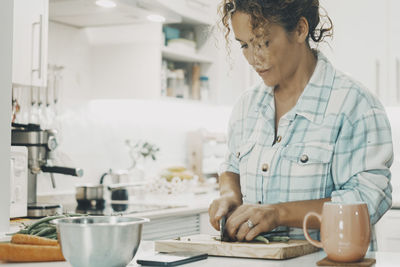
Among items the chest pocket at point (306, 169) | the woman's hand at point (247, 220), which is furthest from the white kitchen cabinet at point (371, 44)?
the woman's hand at point (247, 220)

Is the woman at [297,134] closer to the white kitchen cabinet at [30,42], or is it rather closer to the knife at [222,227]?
the knife at [222,227]

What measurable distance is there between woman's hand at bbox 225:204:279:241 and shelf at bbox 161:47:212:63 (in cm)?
205

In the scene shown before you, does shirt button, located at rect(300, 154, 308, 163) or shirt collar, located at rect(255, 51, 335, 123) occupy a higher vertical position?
shirt collar, located at rect(255, 51, 335, 123)

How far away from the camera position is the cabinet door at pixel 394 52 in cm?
362

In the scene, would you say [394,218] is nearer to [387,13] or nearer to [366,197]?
[387,13]

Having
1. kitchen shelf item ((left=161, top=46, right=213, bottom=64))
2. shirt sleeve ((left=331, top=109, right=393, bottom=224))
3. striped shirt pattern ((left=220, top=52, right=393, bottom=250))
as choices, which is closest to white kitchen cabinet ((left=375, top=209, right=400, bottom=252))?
kitchen shelf item ((left=161, top=46, right=213, bottom=64))

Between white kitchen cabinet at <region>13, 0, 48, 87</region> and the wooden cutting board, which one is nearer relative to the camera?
the wooden cutting board

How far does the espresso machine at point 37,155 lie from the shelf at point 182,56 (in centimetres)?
110

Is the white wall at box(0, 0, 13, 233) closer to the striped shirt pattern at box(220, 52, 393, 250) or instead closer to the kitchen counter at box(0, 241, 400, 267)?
the kitchen counter at box(0, 241, 400, 267)

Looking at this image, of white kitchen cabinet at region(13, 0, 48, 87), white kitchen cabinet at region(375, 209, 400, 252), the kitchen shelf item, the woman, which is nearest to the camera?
the woman

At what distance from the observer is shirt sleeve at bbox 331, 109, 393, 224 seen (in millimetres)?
1433

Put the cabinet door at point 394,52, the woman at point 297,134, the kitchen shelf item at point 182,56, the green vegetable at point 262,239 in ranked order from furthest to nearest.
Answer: the cabinet door at point 394,52, the kitchen shelf item at point 182,56, the woman at point 297,134, the green vegetable at point 262,239

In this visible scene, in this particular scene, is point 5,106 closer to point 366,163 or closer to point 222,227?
point 222,227

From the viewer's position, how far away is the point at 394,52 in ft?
11.9
